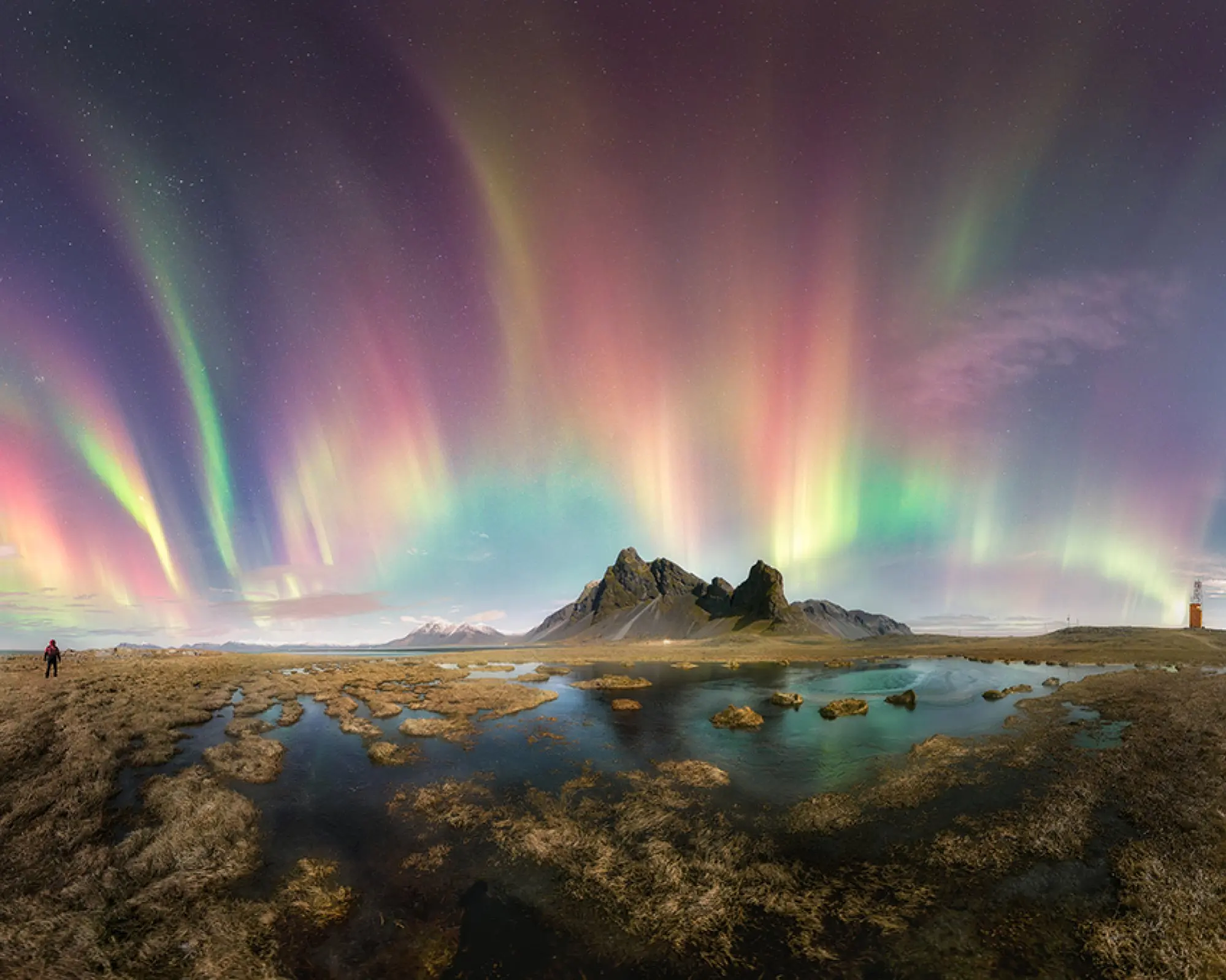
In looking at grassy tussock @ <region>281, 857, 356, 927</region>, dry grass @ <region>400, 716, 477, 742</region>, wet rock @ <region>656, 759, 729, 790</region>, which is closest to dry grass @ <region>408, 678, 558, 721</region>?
dry grass @ <region>400, 716, 477, 742</region>

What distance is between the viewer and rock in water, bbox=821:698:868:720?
4381 centimetres

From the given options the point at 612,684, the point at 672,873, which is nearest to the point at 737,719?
the point at 672,873

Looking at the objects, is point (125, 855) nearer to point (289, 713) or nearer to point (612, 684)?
point (289, 713)

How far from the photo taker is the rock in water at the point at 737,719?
1559 inches

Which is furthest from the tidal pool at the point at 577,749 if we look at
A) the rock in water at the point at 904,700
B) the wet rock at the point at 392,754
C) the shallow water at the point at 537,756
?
the rock in water at the point at 904,700

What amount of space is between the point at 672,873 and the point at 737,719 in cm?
2679

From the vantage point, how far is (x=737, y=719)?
132ft

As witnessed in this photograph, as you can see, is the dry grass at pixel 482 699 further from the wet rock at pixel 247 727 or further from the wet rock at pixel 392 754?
the wet rock at pixel 247 727

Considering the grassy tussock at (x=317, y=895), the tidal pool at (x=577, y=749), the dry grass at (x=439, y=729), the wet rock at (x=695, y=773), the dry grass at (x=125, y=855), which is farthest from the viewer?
the dry grass at (x=439, y=729)

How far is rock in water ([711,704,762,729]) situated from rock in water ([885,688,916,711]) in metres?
19.1

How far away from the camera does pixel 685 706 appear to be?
5041cm

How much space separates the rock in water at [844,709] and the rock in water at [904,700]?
5.90 meters

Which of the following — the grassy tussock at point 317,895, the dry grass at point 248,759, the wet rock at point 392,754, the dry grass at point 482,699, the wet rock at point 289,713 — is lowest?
the dry grass at point 482,699

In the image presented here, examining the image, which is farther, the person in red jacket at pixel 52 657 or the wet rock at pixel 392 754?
the person in red jacket at pixel 52 657
